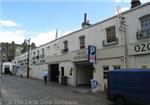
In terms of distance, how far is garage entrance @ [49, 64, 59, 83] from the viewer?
1337 inches

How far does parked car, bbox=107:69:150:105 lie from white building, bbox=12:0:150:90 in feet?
13.9

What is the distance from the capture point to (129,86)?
1352 cm

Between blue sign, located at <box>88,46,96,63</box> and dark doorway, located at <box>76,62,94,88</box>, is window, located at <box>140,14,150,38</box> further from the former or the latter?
dark doorway, located at <box>76,62,94,88</box>

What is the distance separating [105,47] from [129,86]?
8.91 m

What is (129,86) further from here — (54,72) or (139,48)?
(54,72)

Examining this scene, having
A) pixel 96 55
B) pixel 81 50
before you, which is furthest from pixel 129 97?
pixel 81 50

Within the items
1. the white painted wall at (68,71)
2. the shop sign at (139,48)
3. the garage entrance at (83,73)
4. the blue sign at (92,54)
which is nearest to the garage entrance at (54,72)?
the white painted wall at (68,71)

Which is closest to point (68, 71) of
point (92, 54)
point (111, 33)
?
point (92, 54)

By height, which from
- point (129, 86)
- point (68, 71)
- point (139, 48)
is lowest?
point (129, 86)

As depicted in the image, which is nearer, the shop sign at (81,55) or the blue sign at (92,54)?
the blue sign at (92,54)

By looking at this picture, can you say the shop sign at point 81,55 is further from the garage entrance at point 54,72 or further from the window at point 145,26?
the window at point 145,26

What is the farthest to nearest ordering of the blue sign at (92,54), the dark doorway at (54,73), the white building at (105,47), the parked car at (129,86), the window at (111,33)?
the dark doorway at (54,73) < the blue sign at (92,54) < the window at (111,33) < the white building at (105,47) < the parked car at (129,86)

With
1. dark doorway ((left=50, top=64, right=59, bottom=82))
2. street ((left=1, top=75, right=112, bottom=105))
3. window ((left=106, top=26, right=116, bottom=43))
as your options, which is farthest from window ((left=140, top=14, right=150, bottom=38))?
dark doorway ((left=50, top=64, right=59, bottom=82))

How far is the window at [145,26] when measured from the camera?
17922mm
